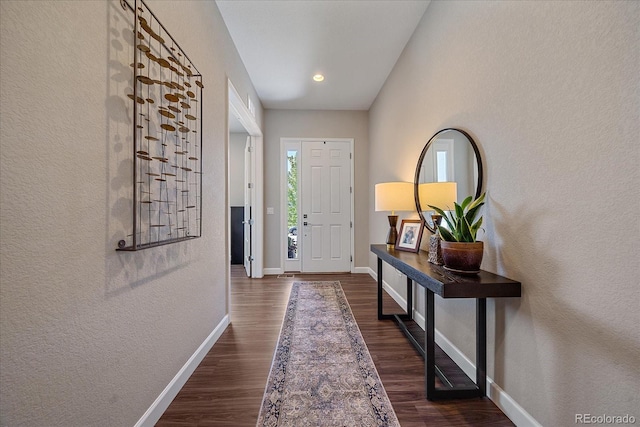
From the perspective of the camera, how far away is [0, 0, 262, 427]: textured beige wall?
0.72m

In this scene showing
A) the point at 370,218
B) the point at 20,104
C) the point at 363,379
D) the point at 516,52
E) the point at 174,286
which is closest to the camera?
the point at 20,104

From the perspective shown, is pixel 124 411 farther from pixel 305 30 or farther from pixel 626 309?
pixel 305 30

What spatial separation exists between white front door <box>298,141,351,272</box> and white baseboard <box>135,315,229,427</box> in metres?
2.49

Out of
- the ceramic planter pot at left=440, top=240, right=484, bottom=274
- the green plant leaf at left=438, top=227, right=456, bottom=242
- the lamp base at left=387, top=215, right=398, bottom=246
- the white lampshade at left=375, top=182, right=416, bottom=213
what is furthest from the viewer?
the lamp base at left=387, top=215, right=398, bottom=246

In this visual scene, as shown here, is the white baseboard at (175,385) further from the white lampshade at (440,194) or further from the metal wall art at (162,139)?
the white lampshade at (440,194)

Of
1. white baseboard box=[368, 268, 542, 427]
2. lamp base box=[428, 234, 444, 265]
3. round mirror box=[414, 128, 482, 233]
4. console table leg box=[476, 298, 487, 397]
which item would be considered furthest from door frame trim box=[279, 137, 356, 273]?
console table leg box=[476, 298, 487, 397]

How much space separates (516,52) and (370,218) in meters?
3.21

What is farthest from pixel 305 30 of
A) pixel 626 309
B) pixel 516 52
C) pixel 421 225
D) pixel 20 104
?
pixel 626 309

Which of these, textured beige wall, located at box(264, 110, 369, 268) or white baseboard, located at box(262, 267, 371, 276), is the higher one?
textured beige wall, located at box(264, 110, 369, 268)

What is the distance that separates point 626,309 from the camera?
2.92ft

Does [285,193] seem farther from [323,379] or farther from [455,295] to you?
[455,295]

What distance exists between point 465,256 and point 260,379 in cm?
147

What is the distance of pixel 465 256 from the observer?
1479 mm

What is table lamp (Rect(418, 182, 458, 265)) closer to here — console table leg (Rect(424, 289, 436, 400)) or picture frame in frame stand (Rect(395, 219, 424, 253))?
picture frame in frame stand (Rect(395, 219, 424, 253))
